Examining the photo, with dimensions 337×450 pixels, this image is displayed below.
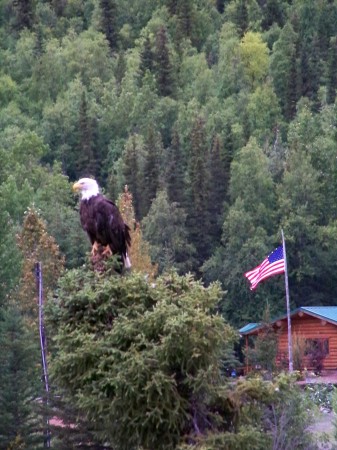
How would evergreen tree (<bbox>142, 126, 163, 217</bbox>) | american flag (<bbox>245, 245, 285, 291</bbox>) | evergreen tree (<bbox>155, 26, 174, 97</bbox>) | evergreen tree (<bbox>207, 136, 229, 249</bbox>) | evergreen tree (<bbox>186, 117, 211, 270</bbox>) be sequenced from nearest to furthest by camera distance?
american flag (<bbox>245, 245, 285, 291</bbox>), evergreen tree (<bbox>186, 117, 211, 270</bbox>), evergreen tree (<bbox>207, 136, 229, 249</bbox>), evergreen tree (<bbox>142, 126, 163, 217</bbox>), evergreen tree (<bbox>155, 26, 174, 97</bbox>)

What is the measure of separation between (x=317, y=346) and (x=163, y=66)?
189ft

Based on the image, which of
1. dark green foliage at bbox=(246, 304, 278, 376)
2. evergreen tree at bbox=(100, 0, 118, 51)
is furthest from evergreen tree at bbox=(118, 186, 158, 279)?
evergreen tree at bbox=(100, 0, 118, 51)

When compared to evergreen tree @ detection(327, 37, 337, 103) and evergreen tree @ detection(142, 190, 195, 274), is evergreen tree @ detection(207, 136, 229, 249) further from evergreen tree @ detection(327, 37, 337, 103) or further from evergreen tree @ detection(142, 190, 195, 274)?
evergreen tree @ detection(327, 37, 337, 103)

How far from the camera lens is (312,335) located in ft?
156

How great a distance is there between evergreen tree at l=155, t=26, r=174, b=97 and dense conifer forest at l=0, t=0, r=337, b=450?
111 mm

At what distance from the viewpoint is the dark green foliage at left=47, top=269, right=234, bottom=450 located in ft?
46.3

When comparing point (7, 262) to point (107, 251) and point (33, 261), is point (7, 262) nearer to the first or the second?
point (33, 261)

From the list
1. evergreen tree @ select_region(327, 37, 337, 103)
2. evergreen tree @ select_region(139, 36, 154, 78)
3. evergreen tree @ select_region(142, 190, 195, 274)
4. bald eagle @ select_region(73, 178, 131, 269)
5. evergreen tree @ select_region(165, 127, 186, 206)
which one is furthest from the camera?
evergreen tree @ select_region(139, 36, 154, 78)

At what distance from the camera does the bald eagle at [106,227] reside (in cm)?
1580

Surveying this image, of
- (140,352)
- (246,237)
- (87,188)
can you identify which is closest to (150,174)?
(246,237)

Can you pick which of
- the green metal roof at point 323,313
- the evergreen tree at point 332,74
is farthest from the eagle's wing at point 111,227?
the evergreen tree at point 332,74

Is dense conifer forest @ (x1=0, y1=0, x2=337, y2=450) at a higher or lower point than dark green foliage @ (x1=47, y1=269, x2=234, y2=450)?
higher

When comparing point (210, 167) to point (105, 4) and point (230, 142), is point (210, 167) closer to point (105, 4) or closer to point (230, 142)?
point (230, 142)

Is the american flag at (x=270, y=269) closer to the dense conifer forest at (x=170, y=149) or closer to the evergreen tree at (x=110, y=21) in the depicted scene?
the dense conifer forest at (x=170, y=149)
